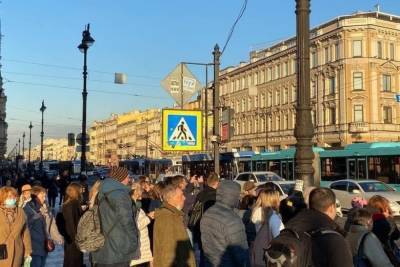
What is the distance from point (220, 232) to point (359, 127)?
178ft

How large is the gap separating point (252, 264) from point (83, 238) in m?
1.70

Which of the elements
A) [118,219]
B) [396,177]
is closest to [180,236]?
[118,219]

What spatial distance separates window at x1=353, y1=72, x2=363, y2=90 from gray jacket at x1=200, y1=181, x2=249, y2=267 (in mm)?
55881

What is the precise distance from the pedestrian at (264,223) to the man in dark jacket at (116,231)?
1.22 metres

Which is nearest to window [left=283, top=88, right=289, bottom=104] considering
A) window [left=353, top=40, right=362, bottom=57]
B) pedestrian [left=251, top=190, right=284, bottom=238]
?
window [left=353, top=40, right=362, bottom=57]

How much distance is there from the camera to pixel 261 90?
3000 inches

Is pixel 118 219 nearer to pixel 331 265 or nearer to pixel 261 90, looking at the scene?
pixel 331 265

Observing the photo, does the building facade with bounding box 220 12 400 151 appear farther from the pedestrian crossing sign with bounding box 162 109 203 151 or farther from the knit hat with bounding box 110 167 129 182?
the knit hat with bounding box 110 167 129 182

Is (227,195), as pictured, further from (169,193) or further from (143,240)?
(143,240)

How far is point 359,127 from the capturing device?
188 feet

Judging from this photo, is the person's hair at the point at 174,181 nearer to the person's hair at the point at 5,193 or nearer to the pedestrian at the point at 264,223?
the pedestrian at the point at 264,223

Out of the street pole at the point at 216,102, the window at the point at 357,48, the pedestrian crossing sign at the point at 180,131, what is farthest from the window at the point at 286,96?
the pedestrian crossing sign at the point at 180,131

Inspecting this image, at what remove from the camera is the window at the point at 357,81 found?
5875 centimetres

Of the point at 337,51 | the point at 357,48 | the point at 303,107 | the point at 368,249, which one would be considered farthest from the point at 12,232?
the point at 337,51
